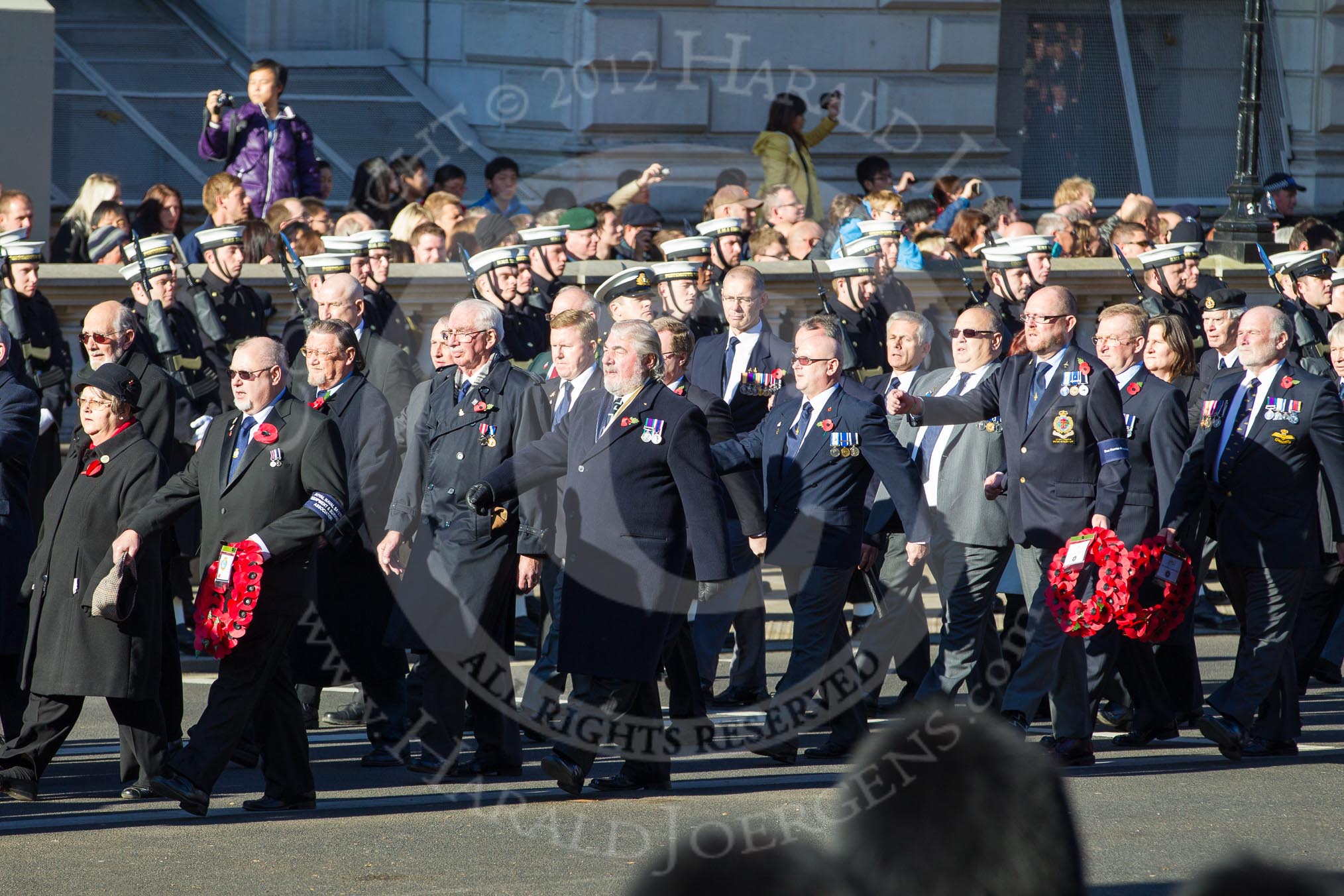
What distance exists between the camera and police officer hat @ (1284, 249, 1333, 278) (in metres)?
12.7

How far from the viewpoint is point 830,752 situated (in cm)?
830

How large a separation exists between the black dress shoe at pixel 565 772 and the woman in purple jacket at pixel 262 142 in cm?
730

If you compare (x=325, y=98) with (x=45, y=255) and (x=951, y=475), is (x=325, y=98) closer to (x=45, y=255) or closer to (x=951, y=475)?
(x=45, y=255)

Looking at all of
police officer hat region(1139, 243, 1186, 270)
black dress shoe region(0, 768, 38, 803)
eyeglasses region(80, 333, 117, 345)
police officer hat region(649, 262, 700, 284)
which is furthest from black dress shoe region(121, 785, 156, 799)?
police officer hat region(1139, 243, 1186, 270)

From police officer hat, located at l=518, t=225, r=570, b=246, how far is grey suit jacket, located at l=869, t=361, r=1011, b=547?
3385 millimetres

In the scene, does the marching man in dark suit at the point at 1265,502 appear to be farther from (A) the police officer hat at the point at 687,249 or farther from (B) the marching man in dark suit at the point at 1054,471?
(A) the police officer hat at the point at 687,249

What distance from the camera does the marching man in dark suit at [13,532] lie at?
7.64 metres

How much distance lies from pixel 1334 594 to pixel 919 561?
2.24 meters

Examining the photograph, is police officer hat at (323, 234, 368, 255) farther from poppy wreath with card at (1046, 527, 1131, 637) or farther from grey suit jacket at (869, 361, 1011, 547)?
poppy wreath with card at (1046, 527, 1131, 637)

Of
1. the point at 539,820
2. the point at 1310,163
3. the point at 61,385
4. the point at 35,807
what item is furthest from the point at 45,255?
the point at 1310,163

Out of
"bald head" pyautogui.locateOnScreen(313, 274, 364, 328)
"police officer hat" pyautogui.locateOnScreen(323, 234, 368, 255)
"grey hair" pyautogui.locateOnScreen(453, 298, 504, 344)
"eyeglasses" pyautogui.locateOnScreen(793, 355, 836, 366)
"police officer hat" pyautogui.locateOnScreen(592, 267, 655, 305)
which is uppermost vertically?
"police officer hat" pyautogui.locateOnScreen(323, 234, 368, 255)

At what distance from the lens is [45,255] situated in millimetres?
12430

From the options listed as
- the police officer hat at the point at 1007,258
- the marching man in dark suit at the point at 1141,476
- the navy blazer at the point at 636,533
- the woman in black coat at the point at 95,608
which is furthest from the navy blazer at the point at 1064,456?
the police officer hat at the point at 1007,258

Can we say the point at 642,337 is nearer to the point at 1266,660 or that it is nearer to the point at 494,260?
the point at 1266,660
